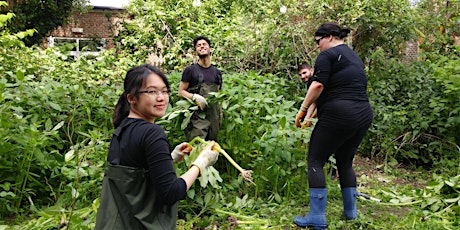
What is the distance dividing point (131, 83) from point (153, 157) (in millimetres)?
366

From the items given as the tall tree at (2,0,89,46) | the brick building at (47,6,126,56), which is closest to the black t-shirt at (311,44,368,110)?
the tall tree at (2,0,89,46)

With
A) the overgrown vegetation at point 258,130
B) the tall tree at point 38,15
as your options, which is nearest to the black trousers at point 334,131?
the overgrown vegetation at point 258,130

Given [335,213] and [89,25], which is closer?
[335,213]

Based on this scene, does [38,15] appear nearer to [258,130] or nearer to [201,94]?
[201,94]

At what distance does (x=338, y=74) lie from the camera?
306 cm

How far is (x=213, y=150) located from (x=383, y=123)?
458 centimetres

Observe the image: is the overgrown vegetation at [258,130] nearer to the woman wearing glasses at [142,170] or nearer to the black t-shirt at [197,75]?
A: the black t-shirt at [197,75]

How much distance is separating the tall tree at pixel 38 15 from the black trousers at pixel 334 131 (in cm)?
1081

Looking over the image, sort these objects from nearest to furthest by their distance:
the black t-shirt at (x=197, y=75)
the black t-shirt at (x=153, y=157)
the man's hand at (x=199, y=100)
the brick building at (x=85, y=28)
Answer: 1. the black t-shirt at (x=153, y=157)
2. the man's hand at (x=199, y=100)
3. the black t-shirt at (x=197, y=75)
4. the brick building at (x=85, y=28)

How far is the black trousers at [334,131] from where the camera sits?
9.84 ft

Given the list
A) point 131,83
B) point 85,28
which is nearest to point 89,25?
point 85,28

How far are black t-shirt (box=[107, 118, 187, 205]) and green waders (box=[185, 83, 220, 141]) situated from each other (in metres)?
2.51

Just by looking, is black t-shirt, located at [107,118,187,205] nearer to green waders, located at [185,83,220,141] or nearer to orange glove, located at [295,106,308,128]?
orange glove, located at [295,106,308,128]

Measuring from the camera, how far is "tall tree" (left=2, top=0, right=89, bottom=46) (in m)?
11.9
